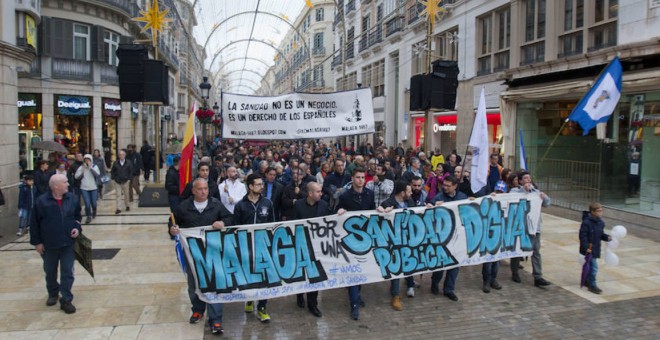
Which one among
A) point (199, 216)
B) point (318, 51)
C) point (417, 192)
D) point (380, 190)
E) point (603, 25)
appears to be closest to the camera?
point (199, 216)

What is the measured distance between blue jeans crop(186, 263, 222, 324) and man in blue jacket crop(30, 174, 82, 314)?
5.00 ft

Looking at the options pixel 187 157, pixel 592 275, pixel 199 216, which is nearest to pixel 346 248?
pixel 199 216

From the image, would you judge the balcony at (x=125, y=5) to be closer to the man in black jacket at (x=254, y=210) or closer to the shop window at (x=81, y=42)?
→ the shop window at (x=81, y=42)

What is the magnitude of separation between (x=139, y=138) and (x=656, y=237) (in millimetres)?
29601

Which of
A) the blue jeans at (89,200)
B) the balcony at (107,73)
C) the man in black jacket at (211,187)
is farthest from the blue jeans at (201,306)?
the balcony at (107,73)

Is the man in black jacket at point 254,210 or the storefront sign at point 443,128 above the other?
the storefront sign at point 443,128

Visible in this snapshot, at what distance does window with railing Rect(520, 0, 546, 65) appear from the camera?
1658 cm

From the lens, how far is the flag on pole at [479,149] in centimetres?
723

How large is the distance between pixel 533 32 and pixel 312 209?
14009 mm

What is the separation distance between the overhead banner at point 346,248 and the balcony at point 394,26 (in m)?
24.1

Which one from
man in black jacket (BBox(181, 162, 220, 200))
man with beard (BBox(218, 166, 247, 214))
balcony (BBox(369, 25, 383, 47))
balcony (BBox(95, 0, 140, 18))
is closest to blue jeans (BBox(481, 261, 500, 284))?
man with beard (BBox(218, 166, 247, 214))

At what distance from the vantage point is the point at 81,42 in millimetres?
24203

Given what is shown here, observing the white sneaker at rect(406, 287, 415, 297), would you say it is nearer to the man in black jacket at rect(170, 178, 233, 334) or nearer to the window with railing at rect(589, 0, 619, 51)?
the man in black jacket at rect(170, 178, 233, 334)

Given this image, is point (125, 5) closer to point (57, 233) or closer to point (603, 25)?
point (603, 25)
